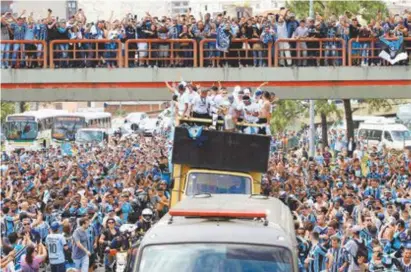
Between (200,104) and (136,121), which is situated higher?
(200,104)

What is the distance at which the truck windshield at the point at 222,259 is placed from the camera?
1084cm

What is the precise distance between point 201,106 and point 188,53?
8.04 meters

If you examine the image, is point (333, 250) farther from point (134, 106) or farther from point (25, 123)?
point (134, 106)

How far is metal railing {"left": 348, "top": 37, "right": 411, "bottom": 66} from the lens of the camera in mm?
30266

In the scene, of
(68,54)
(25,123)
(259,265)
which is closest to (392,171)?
(68,54)

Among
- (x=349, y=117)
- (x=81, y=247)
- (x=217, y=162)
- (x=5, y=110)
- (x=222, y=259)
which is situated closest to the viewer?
(x=222, y=259)

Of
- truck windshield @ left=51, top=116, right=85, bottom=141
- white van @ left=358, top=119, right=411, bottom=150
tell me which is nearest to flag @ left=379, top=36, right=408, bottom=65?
white van @ left=358, top=119, right=411, bottom=150

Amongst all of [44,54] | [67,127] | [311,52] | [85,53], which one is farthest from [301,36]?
[67,127]

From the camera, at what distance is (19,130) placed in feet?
199

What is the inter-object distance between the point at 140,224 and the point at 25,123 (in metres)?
41.9

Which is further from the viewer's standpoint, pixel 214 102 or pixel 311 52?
pixel 311 52

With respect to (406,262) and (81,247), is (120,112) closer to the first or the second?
(81,247)

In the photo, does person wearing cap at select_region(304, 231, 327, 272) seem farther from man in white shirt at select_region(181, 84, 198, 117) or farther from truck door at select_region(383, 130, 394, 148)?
truck door at select_region(383, 130, 394, 148)

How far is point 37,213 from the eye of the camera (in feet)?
68.7
